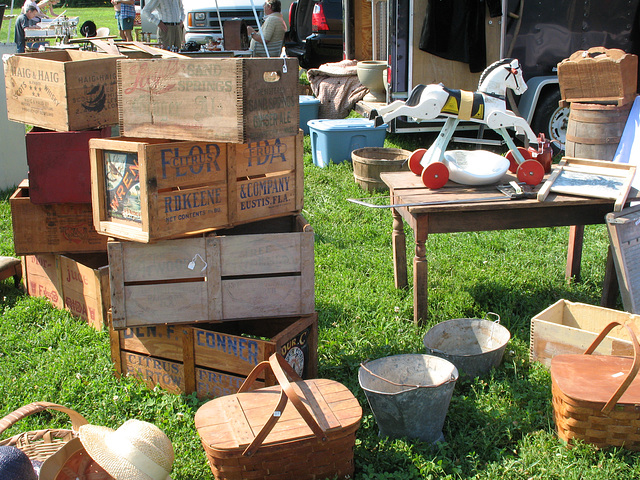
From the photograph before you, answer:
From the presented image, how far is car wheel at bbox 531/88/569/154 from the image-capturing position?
26.8 feet

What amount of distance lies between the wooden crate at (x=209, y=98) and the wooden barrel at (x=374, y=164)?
11.2 feet

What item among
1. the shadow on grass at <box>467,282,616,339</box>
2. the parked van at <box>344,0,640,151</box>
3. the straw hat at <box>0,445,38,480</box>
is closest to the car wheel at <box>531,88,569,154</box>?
the parked van at <box>344,0,640,151</box>

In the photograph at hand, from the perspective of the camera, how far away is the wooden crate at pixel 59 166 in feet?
Answer: 14.1

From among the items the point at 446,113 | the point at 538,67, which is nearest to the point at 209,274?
the point at 446,113

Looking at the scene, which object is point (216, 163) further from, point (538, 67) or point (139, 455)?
point (538, 67)

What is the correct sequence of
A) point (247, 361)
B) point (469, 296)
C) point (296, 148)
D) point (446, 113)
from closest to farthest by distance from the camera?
point (247, 361)
point (296, 148)
point (446, 113)
point (469, 296)

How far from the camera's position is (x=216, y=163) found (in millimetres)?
3402

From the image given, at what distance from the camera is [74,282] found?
4.52 m

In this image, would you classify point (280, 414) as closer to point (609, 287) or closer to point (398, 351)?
point (398, 351)

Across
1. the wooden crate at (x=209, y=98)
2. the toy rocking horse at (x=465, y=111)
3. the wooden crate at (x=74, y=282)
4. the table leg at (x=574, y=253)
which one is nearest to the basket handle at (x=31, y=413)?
the wooden crate at (x=209, y=98)

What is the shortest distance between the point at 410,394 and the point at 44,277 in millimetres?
3159

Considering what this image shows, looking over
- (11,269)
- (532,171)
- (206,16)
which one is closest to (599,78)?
(532,171)

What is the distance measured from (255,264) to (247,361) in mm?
530

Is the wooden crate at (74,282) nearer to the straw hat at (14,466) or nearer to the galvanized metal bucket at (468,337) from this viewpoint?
the straw hat at (14,466)
